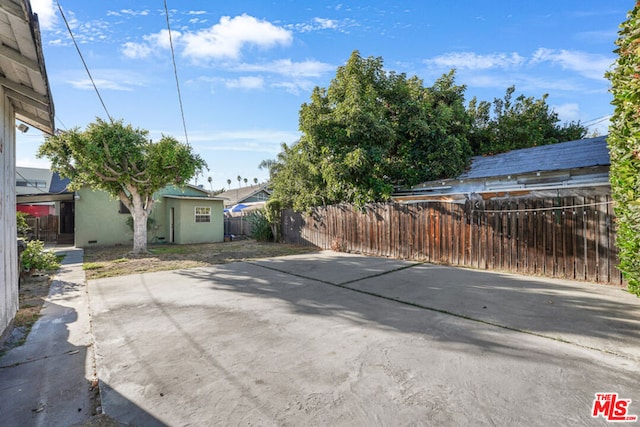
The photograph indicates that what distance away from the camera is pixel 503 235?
253 inches

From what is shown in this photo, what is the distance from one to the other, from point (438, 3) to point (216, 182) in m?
64.5

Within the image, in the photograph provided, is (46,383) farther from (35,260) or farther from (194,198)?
(194,198)

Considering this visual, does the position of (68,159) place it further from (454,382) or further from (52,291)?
(454,382)

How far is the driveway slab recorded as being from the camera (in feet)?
5.82

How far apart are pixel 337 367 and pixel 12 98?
505 cm

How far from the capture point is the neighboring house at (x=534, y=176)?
251 inches

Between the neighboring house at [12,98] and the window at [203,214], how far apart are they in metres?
11.9

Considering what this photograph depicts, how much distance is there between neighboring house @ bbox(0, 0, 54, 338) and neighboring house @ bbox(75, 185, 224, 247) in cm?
912

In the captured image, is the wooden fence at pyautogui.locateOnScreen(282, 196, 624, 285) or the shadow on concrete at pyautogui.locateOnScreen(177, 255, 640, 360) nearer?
the shadow on concrete at pyautogui.locateOnScreen(177, 255, 640, 360)

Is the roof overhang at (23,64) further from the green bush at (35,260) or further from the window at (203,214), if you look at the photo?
the window at (203,214)

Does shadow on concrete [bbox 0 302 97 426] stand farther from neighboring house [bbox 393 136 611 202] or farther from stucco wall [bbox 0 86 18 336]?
neighboring house [bbox 393 136 611 202]

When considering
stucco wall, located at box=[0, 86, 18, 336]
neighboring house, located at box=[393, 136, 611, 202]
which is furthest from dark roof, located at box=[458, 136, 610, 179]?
stucco wall, located at box=[0, 86, 18, 336]

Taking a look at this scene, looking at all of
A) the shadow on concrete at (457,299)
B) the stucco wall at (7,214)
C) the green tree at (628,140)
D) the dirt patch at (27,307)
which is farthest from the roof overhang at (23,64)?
the green tree at (628,140)

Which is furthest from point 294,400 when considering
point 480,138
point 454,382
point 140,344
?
point 480,138
